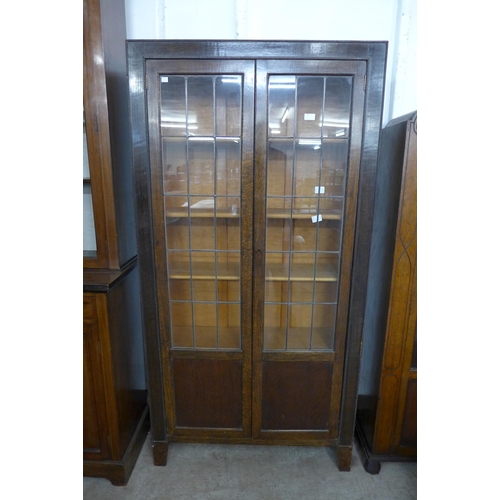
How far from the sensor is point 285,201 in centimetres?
156

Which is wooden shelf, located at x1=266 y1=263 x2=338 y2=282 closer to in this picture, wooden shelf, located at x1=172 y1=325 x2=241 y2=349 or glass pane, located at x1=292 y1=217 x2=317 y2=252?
glass pane, located at x1=292 y1=217 x2=317 y2=252

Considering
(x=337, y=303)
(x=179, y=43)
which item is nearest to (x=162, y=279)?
(x=337, y=303)

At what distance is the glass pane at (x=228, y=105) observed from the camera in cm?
144

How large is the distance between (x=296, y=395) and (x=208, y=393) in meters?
0.45

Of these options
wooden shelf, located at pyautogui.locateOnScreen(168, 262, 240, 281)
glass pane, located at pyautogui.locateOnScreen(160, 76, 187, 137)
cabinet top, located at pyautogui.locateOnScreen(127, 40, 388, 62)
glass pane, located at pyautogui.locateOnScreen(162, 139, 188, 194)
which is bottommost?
wooden shelf, located at pyautogui.locateOnScreen(168, 262, 240, 281)

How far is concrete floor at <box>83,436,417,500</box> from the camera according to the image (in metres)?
1.63

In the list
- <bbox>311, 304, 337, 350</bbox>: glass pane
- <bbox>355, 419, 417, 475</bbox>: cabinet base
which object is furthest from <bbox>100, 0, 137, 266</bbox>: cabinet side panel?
<bbox>355, 419, 417, 475</bbox>: cabinet base

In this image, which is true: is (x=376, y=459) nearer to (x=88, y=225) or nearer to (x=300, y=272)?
(x=300, y=272)

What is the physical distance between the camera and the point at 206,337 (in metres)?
1.71

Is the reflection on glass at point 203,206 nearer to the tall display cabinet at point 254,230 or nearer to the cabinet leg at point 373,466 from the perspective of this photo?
the tall display cabinet at point 254,230

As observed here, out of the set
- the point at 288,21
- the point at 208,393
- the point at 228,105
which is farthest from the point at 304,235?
the point at 288,21

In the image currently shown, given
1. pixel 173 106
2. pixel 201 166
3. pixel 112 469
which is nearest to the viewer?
pixel 173 106

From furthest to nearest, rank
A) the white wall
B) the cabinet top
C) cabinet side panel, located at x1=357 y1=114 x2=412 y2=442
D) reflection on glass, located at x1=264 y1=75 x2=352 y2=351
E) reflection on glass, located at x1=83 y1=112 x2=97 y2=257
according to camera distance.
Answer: the white wall < reflection on glass, located at x1=83 y1=112 x2=97 y2=257 < cabinet side panel, located at x1=357 y1=114 x2=412 y2=442 < reflection on glass, located at x1=264 y1=75 x2=352 y2=351 < the cabinet top

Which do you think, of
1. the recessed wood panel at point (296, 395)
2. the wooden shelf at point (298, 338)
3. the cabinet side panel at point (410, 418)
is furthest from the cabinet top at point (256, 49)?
the cabinet side panel at point (410, 418)
